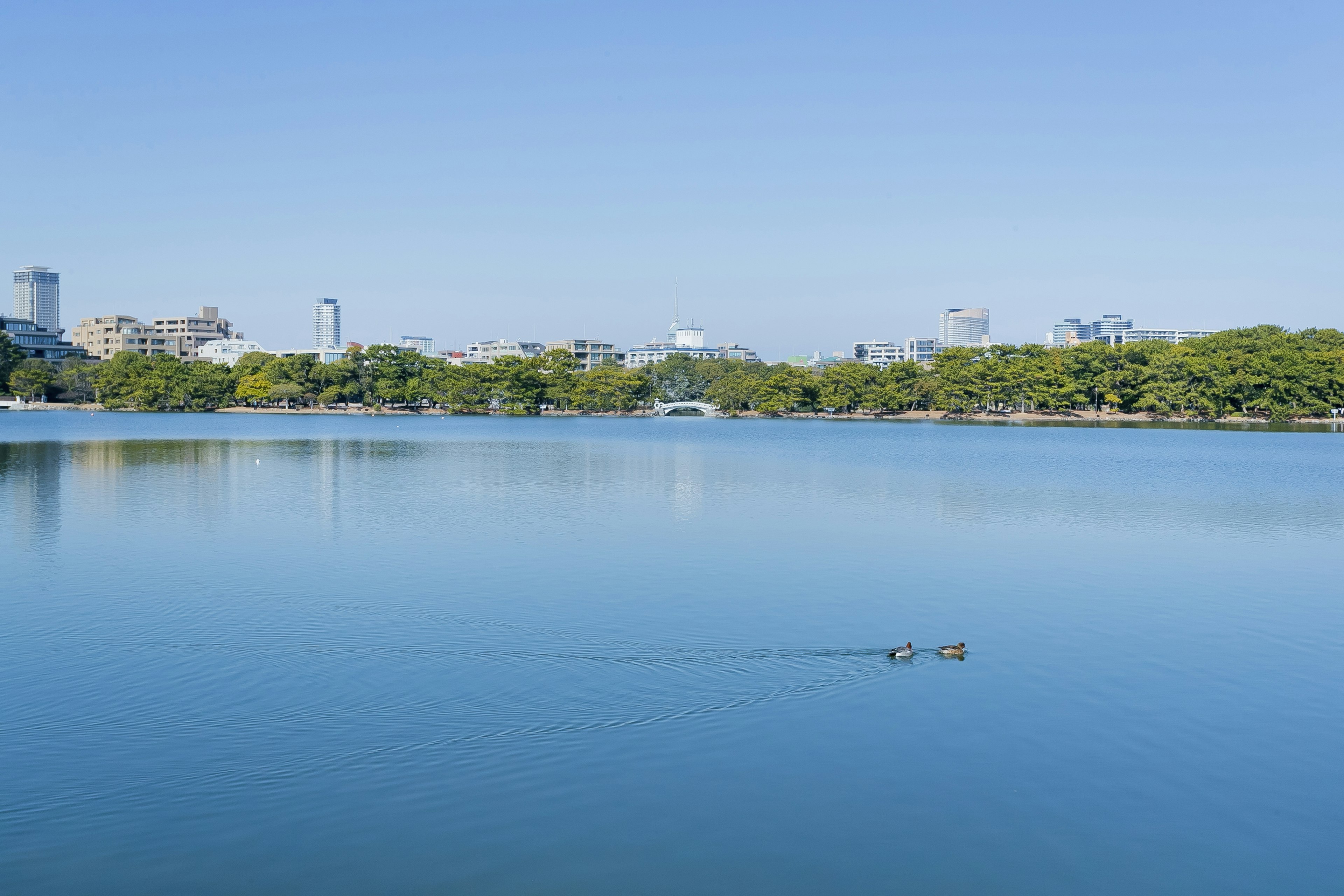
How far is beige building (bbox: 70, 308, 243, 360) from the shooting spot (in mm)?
168125

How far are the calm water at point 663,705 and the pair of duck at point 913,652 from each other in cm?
10

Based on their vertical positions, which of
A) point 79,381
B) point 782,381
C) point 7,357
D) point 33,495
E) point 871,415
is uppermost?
point 7,357

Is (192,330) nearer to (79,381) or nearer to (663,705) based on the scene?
(79,381)

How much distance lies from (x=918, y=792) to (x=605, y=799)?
2.50m

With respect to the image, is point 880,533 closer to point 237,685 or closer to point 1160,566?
point 1160,566

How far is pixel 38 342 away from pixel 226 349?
28855 millimetres

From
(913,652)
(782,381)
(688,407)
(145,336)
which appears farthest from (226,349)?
(913,652)

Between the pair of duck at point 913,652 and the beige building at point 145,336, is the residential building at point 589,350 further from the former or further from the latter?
the pair of duck at point 913,652

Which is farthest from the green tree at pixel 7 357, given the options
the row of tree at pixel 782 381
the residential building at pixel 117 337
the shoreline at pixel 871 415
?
the residential building at pixel 117 337

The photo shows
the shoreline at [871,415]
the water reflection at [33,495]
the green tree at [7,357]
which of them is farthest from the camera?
the green tree at [7,357]

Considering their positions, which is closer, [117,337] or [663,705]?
[663,705]

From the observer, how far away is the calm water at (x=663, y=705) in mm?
7105

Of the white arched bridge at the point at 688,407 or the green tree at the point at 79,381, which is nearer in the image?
the white arched bridge at the point at 688,407

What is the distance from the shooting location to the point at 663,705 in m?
10.1
